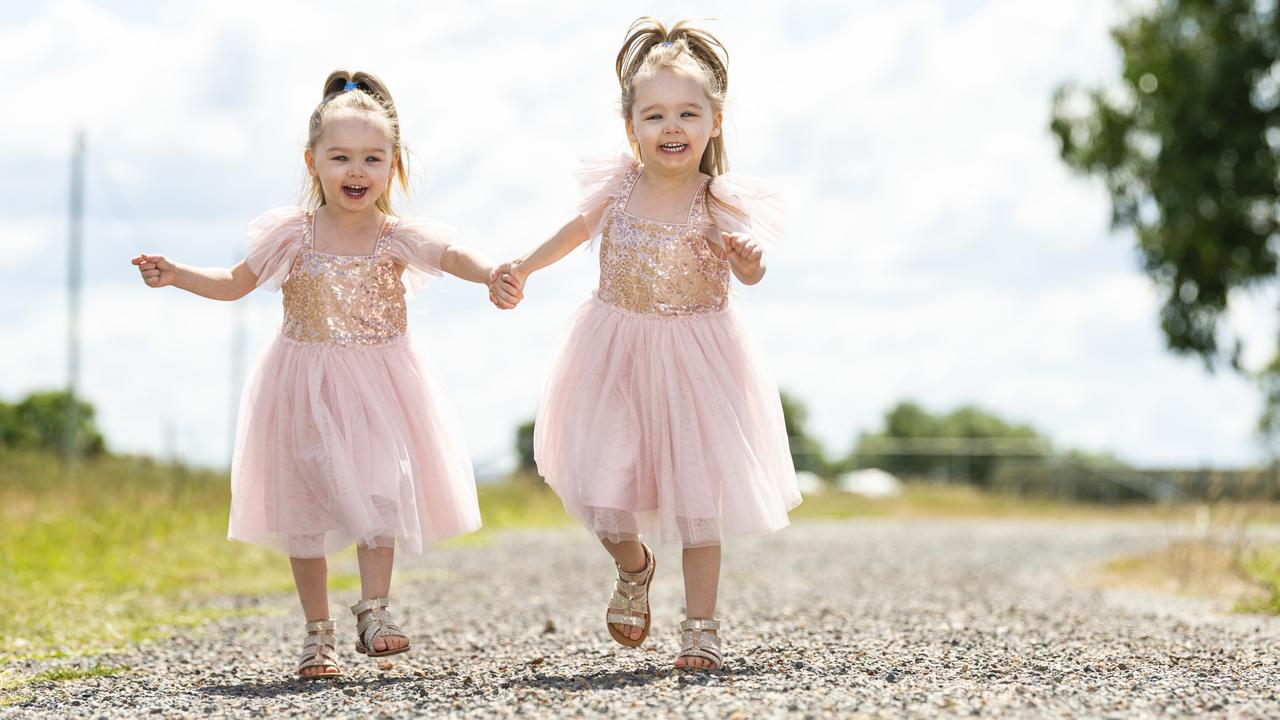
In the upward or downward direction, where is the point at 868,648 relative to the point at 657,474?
downward

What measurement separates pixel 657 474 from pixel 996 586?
5582mm

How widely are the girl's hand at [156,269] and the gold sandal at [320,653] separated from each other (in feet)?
4.62

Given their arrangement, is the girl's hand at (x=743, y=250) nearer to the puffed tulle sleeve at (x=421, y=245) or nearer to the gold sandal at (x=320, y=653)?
the puffed tulle sleeve at (x=421, y=245)

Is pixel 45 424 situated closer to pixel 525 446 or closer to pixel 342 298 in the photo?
pixel 342 298

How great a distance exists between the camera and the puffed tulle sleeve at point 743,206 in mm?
4992

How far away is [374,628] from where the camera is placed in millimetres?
4785

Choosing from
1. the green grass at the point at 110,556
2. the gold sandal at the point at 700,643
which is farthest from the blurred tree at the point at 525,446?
the gold sandal at the point at 700,643

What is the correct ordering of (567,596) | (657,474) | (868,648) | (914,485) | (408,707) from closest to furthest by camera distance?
(408,707), (657,474), (868,648), (567,596), (914,485)

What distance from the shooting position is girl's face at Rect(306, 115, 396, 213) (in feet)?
16.6

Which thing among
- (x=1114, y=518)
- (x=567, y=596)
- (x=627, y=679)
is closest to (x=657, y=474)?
(x=627, y=679)

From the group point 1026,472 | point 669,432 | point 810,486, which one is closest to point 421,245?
point 669,432

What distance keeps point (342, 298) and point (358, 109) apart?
696 millimetres

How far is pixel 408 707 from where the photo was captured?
4023 millimetres

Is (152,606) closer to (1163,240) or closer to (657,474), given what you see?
(657,474)
